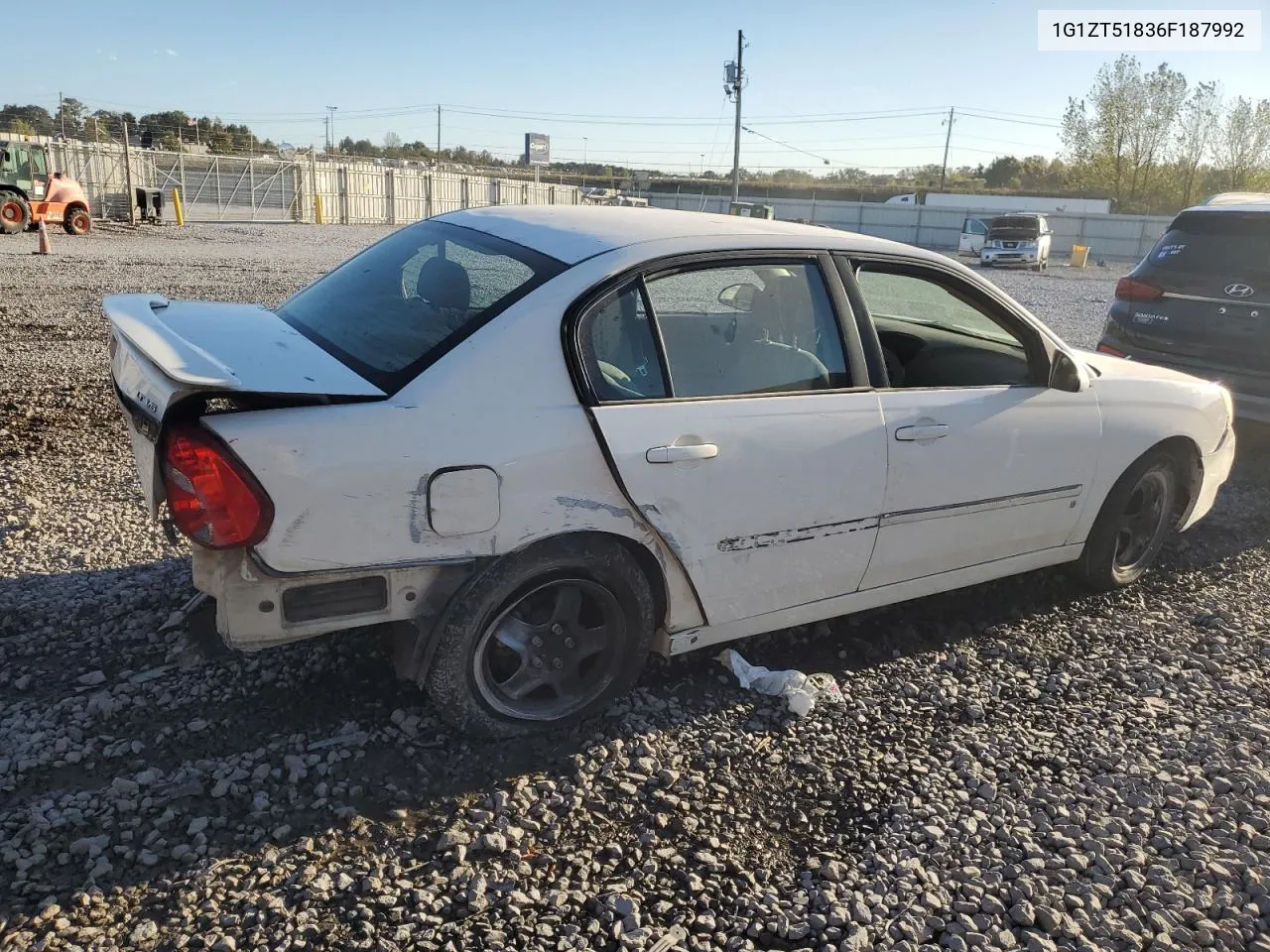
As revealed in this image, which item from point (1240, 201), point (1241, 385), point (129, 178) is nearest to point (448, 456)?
point (1241, 385)

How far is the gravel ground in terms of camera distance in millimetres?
2385

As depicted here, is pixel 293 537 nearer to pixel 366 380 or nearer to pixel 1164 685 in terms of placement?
pixel 366 380

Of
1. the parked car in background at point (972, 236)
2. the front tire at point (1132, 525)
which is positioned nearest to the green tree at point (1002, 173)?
the parked car in background at point (972, 236)

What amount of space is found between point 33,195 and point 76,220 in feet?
4.14

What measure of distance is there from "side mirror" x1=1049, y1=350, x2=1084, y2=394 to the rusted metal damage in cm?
113

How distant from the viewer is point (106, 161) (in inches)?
1313

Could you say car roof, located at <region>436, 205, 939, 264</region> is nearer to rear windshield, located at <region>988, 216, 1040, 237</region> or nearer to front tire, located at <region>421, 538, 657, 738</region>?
front tire, located at <region>421, 538, 657, 738</region>

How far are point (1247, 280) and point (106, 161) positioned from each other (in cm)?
3673

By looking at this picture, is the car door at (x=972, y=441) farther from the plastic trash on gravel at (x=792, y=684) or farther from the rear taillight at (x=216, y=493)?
the rear taillight at (x=216, y=493)

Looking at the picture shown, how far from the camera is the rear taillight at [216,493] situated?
2.47 metres

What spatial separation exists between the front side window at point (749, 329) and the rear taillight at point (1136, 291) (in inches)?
183

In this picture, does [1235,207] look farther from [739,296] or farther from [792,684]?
[792,684]

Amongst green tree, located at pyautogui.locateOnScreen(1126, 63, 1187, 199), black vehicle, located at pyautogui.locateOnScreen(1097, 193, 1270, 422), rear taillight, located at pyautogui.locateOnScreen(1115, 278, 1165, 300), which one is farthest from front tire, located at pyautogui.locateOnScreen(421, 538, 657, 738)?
green tree, located at pyautogui.locateOnScreen(1126, 63, 1187, 199)

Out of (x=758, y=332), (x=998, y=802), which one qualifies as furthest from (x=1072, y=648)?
(x=758, y=332)
